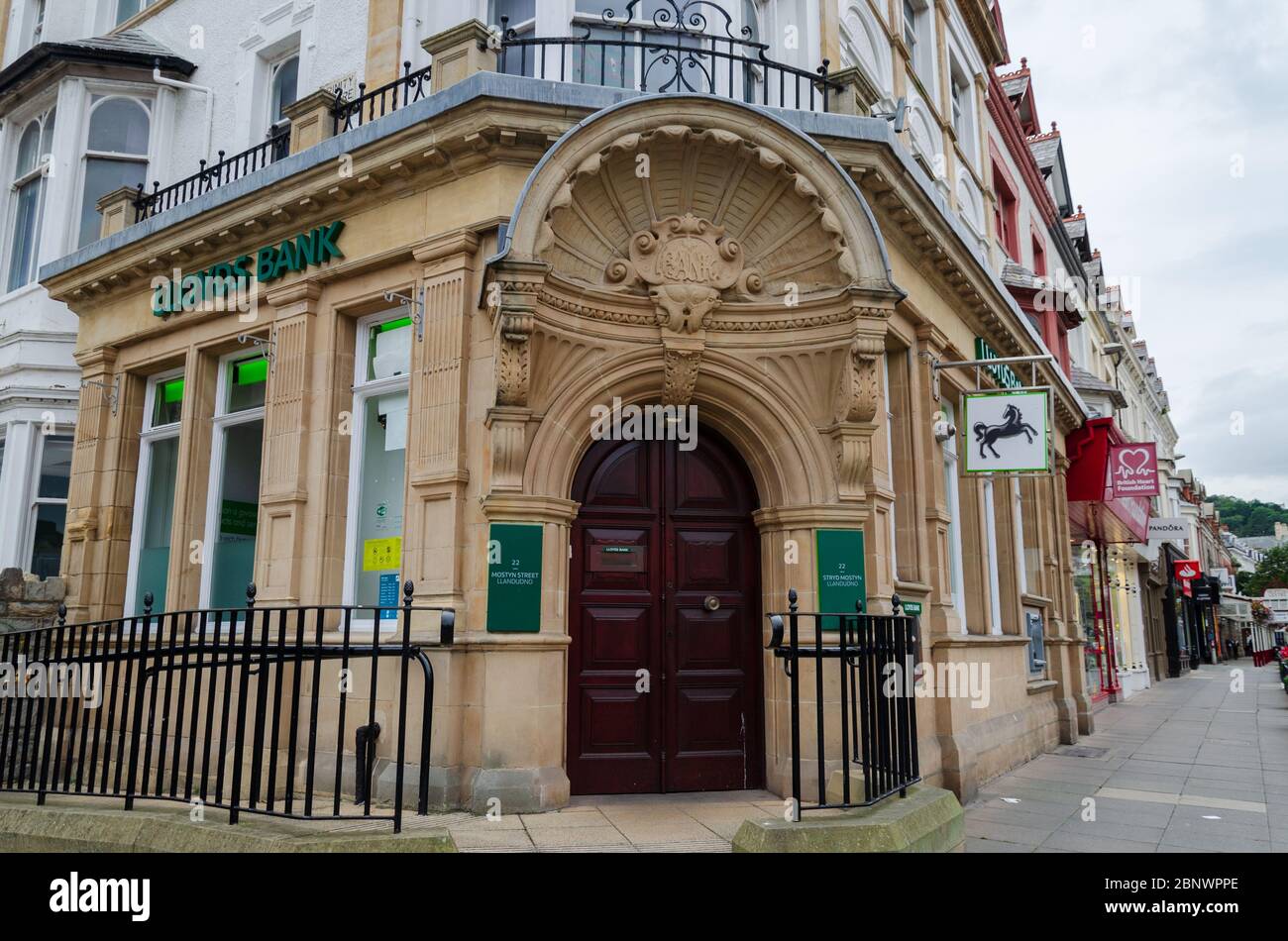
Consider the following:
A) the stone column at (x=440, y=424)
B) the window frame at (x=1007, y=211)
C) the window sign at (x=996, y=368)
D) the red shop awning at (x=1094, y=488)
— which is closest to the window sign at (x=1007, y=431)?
the window sign at (x=996, y=368)

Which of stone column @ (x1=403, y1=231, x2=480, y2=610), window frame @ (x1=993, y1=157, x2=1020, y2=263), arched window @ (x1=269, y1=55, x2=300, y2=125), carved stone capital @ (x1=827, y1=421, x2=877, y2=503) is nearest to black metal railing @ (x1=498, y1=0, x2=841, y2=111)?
stone column @ (x1=403, y1=231, x2=480, y2=610)

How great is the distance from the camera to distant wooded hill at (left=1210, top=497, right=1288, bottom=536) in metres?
112

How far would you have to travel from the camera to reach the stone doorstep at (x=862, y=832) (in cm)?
467

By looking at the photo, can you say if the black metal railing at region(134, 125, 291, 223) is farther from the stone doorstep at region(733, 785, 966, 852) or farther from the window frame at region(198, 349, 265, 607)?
the stone doorstep at region(733, 785, 966, 852)

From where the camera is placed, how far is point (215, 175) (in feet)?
35.3

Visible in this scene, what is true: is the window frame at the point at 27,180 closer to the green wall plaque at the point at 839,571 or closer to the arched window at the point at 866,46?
the arched window at the point at 866,46

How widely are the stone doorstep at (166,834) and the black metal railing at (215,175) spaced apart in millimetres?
6796

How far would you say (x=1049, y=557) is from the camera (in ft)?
49.1

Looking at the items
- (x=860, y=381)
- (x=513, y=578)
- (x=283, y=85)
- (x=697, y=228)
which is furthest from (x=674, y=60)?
(x=283, y=85)

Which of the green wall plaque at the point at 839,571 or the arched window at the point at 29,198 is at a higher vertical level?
the arched window at the point at 29,198

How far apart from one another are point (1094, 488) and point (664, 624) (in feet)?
42.1

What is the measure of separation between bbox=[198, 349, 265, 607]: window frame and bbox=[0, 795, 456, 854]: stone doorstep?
3705 mm

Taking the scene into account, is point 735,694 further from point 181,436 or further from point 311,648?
point 181,436

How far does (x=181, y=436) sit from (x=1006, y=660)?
412 inches
